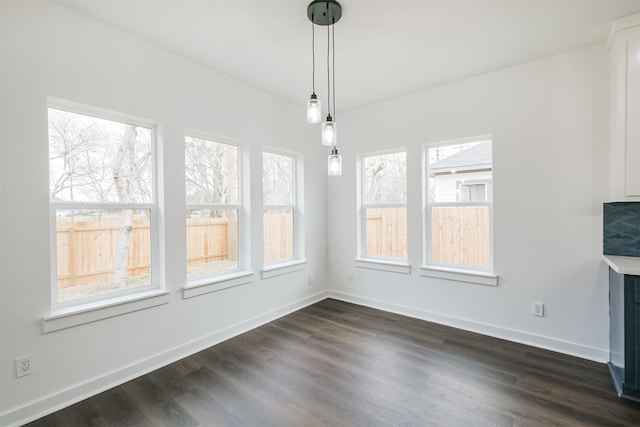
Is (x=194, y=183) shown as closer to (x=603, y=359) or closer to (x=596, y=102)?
(x=596, y=102)

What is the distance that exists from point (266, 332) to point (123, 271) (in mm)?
1589

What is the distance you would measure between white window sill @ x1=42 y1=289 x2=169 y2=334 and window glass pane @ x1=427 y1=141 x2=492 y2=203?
3193mm

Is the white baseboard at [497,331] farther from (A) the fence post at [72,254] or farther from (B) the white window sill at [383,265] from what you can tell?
(A) the fence post at [72,254]

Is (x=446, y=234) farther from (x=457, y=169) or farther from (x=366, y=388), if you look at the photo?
(x=366, y=388)

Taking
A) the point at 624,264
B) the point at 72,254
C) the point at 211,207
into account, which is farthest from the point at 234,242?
the point at 624,264

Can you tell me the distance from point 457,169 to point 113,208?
11.5ft

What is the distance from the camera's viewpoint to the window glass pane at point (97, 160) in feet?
7.09

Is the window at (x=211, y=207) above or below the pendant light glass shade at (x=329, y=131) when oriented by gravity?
below

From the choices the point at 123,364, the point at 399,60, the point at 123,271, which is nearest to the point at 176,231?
the point at 123,271

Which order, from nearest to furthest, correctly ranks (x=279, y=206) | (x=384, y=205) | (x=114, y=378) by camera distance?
(x=114, y=378), (x=279, y=206), (x=384, y=205)

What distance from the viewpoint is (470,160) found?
3309 millimetres

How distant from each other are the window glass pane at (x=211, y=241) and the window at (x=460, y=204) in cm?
238

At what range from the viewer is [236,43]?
2547mm

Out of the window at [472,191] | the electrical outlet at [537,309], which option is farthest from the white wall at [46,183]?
the electrical outlet at [537,309]
